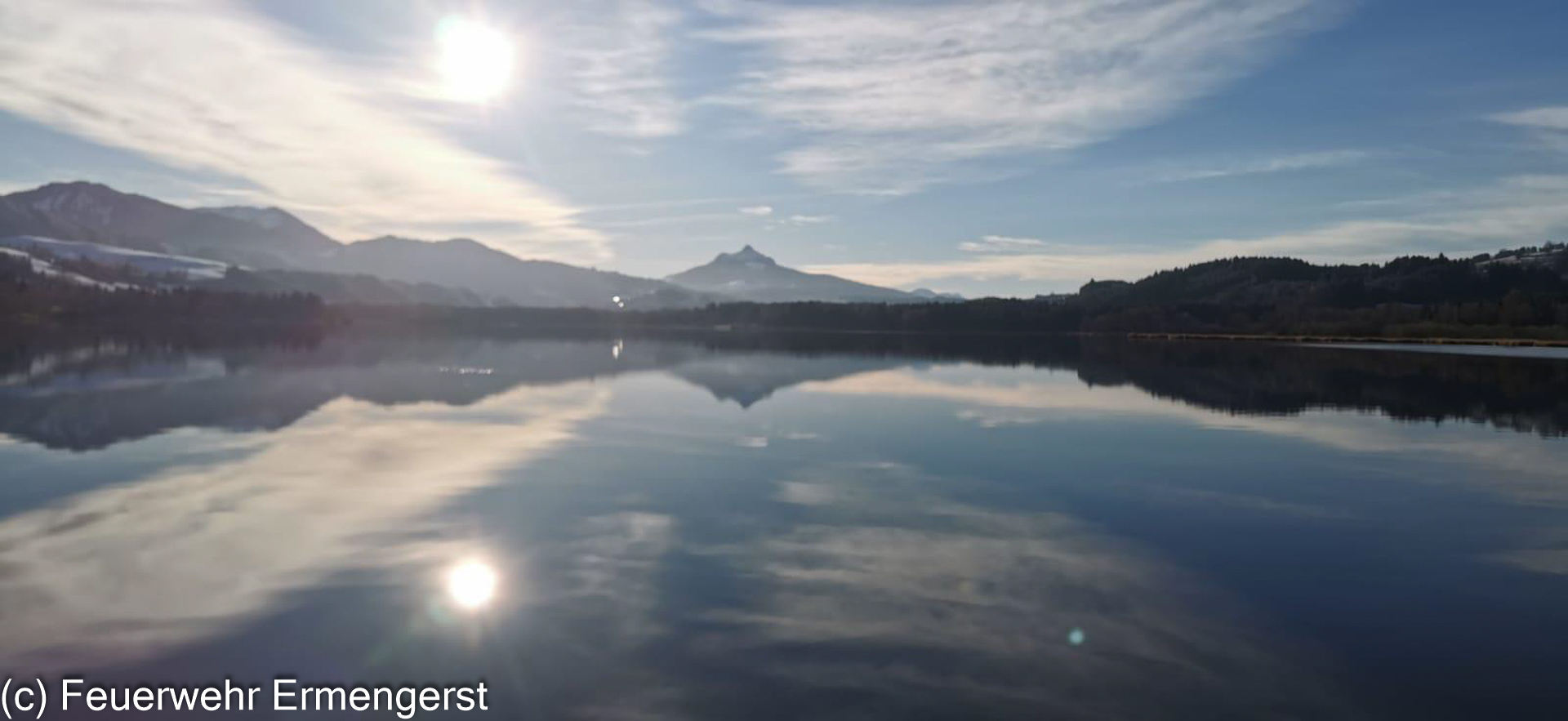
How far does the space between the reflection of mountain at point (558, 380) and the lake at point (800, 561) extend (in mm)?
1202

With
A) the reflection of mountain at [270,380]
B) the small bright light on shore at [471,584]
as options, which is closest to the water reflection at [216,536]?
the small bright light on shore at [471,584]

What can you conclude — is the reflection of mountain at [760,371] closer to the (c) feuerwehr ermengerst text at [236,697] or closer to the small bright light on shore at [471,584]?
the small bright light on shore at [471,584]

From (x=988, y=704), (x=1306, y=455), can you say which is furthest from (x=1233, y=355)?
(x=988, y=704)

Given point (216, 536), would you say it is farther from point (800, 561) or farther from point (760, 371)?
point (760, 371)

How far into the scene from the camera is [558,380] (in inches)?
2825

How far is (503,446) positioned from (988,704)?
26981 millimetres

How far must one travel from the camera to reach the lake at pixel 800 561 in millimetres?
13320

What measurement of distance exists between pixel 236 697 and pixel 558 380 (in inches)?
2366

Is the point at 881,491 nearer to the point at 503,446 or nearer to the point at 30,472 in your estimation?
the point at 503,446

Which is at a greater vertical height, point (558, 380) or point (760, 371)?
point (760, 371)

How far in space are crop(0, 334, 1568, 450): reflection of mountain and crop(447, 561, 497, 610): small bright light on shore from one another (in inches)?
924

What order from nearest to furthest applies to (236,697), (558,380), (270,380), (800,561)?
(236,697) < (800,561) < (270,380) < (558,380)

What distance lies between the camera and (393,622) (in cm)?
1547

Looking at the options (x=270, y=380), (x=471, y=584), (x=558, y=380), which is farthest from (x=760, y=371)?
(x=471, y=584)
